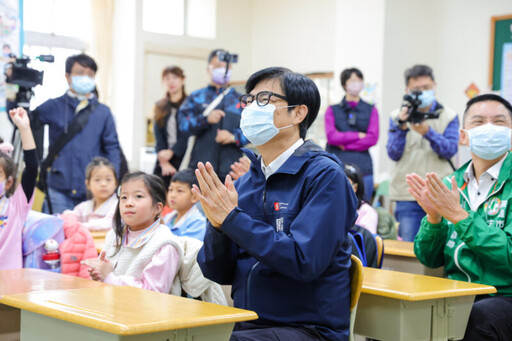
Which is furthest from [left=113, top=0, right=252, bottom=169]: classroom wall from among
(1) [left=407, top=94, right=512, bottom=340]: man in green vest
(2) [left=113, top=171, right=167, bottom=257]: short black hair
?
(1) [left=407, top=94, right=512, bottom=340]: man in green vest

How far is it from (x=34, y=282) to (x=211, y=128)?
2.91 meters

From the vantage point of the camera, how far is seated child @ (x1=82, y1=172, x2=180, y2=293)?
9.45 feet

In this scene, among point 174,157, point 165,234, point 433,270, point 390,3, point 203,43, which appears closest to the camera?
point 165,234

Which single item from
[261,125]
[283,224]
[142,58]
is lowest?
[283,224]

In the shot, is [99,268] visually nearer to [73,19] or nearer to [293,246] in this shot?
[293,246]

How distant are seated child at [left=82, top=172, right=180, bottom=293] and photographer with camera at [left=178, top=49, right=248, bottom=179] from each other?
6.62ft

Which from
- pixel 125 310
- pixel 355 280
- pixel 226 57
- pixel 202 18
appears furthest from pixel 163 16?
pixel 125 310

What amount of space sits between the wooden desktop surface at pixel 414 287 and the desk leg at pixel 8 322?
4.47 feet

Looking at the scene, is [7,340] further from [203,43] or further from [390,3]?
[203,43]

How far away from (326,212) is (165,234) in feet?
3.53

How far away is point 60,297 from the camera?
218cm

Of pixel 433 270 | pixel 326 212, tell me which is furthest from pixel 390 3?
pixel 326 212

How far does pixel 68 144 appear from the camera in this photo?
5.18m

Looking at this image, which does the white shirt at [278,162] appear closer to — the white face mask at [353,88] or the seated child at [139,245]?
the seated child at [139,245]
